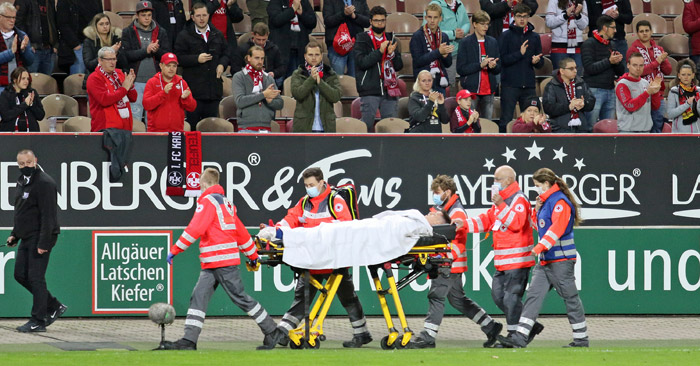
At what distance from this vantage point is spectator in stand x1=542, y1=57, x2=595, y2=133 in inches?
654

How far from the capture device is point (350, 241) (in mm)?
11852

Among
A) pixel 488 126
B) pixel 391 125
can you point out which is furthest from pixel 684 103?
pixel 391 125

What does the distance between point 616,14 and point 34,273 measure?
1076cm

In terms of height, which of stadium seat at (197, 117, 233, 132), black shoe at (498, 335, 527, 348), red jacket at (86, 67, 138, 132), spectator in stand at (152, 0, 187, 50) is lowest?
black shoe at (498, 335, 527, 348)

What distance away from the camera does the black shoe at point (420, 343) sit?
481 inches

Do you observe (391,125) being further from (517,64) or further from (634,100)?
(634,100)

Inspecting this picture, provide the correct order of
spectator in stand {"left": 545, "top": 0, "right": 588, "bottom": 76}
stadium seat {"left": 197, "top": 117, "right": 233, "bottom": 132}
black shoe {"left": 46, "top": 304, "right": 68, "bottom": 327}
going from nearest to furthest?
black shoe {"left": 46, "top": 304, "right": 68, "bottom": 327}
stadium seat {"left": 197, "top": 117, "right": 233, "bottom": 132}
spectator in stand {"left": 545, "top": 0, "right": 588, "bottom": 76}

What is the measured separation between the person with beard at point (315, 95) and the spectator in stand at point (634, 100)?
4.11 meters

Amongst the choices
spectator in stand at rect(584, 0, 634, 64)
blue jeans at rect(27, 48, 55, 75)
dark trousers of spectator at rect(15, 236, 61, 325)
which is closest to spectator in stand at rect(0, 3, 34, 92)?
blue jeans at rect(27, 48, 55, 75)

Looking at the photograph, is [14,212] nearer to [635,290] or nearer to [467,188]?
[467,188]

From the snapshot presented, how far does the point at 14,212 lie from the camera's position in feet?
48.2

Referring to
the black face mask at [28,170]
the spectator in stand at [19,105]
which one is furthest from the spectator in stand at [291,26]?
the black face mask at [28,170]

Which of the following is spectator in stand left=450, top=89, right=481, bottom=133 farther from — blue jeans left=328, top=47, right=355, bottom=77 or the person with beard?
blue jeans left=328, top=47, right=355, bottom=77

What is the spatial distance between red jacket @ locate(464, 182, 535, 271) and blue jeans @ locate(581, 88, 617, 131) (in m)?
5.53
